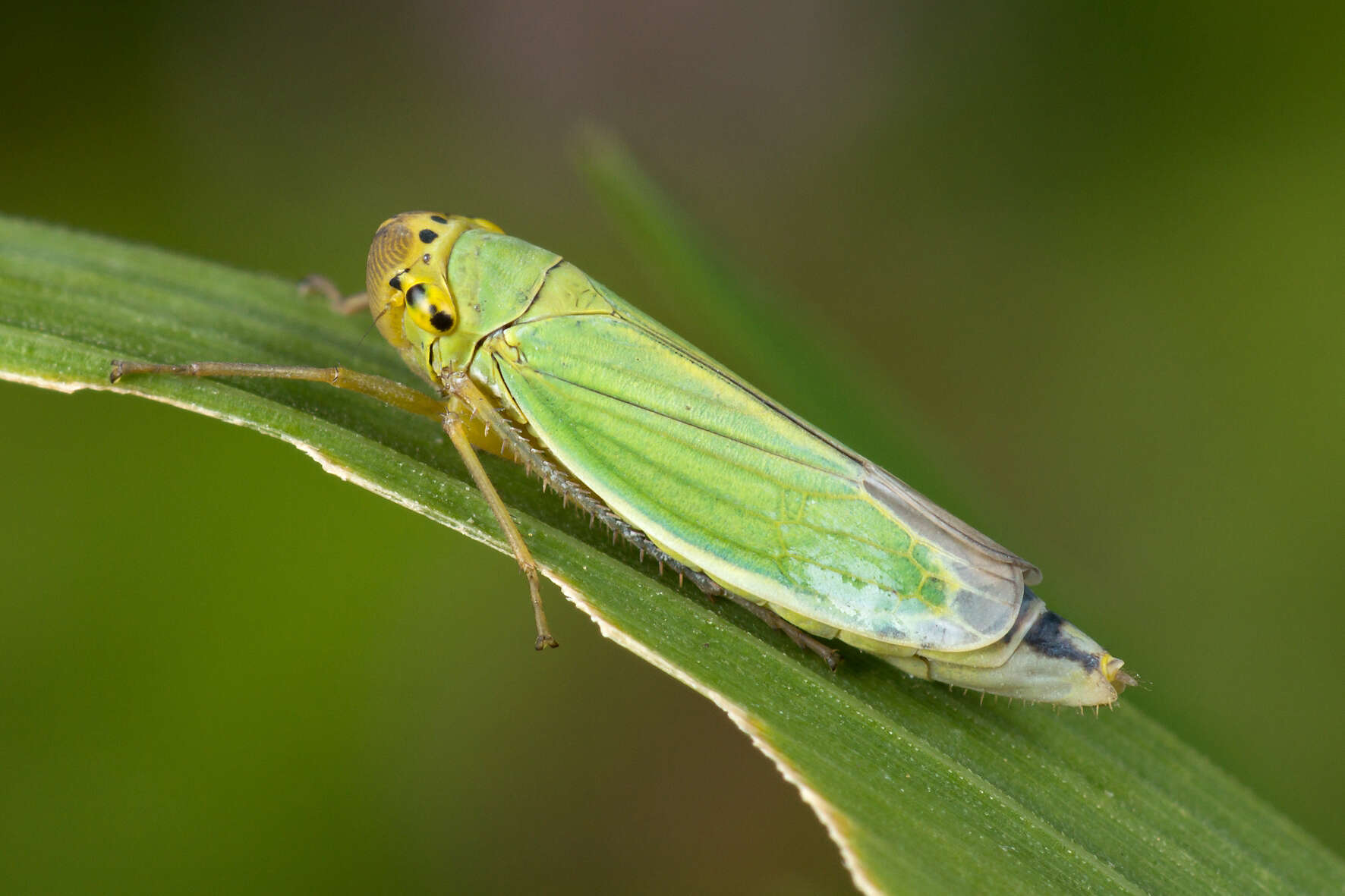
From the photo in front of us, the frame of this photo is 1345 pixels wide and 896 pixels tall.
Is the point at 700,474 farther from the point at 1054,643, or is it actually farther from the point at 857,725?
the point at 1054,643

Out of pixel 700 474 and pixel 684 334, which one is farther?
pixel 684 334

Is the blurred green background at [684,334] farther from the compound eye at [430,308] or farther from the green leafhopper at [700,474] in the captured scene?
the compound eye at [430,308]

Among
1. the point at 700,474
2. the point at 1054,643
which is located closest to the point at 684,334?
the point at 700,474

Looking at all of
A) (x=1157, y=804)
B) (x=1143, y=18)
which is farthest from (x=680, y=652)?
(x=1143, y=18)

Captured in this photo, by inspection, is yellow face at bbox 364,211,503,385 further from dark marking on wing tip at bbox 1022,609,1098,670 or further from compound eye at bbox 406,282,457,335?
dark marking on wing tip at bbox 1022,609,1098,670

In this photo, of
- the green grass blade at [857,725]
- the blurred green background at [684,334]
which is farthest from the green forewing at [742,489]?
the blurred green background at [684,334]

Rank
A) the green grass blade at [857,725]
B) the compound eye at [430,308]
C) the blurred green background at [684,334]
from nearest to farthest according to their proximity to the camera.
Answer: the green grass blade at [857,725]
the compound eye at [430,308]
the blurred green background at [684,334]
